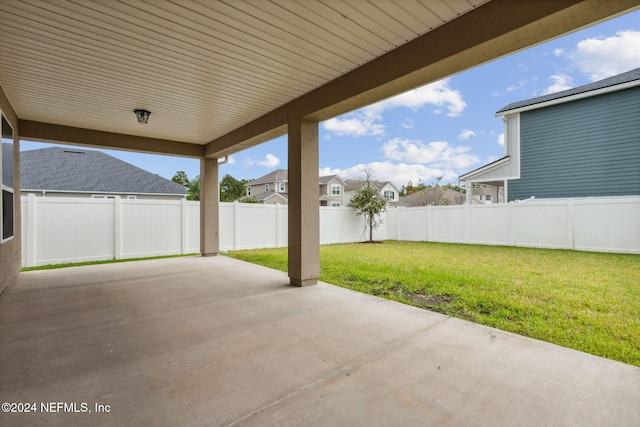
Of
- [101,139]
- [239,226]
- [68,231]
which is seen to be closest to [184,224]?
[239,226]

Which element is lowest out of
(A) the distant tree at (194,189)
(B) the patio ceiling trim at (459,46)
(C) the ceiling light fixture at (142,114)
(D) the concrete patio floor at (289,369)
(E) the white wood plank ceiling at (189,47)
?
(D) the concrete patio floor at (289,369)

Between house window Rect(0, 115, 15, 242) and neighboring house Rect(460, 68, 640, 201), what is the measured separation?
12.4 meters

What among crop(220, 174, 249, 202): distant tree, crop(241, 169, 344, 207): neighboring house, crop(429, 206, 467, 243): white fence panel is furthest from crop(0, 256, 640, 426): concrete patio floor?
crop(220, 174, 249, 202): distant tree

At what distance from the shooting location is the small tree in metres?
11.7

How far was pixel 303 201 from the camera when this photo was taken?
457 centimetres

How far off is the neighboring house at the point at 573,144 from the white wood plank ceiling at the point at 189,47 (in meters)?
9.85

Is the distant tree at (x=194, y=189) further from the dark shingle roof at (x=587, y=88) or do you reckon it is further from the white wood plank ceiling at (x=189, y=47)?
the dark shingle roof at (x=587, y=88)

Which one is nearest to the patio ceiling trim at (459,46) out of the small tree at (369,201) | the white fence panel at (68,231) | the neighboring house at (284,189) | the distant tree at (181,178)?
the white fence panel at (68,231)

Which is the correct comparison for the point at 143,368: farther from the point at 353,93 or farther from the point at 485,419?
the point at 353,93

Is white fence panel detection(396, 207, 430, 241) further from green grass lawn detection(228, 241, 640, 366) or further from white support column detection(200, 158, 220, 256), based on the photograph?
white support column detection(200, 158, 220, 256)

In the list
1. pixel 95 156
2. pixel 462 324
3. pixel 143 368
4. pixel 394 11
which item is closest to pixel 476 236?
pixel 462 324

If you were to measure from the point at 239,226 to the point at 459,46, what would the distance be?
26.5 ft

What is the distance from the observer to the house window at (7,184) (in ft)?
13.4

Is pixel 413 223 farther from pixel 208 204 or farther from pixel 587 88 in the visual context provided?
pixel 208 204
